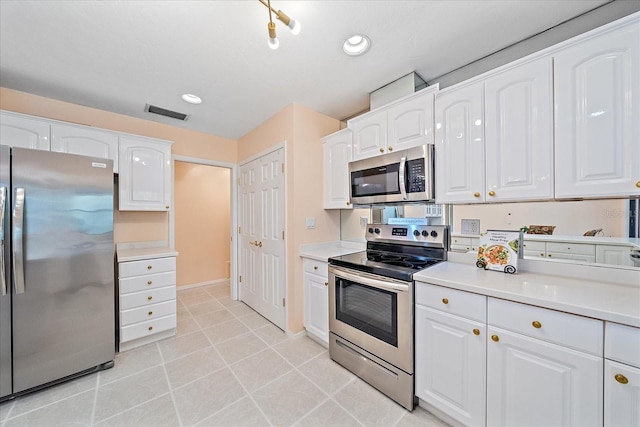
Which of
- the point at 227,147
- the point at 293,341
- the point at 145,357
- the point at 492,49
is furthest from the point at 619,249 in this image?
the point at 227,147

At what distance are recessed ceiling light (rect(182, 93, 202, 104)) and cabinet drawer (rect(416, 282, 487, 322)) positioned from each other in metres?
2.68

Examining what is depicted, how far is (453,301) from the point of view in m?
1.37

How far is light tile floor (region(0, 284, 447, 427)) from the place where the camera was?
1500 millimetres

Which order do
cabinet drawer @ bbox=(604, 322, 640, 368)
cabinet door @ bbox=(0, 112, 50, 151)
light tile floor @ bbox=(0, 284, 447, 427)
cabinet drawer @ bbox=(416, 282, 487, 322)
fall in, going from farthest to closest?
cabinet door @ bbox=(0, 112, 50, 151), light tile floor @ bbox=(0, 284, 447, 427), cabinet drawer @ bbox=(416, 282, 487, 322), cabinet drawer @ bbox=(604, 322, 640, 368)

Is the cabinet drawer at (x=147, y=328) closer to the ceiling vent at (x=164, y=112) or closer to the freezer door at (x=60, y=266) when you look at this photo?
the freezer door at (x=60, y=266)

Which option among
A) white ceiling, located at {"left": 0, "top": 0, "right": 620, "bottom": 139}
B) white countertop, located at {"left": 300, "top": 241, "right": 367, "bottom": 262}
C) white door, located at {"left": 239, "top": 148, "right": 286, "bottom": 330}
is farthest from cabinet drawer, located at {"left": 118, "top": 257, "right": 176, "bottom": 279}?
white ceiling, located at {"left": 0, "top": 0, "right": 620, "bottom": 139}

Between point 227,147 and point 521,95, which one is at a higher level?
point 227,147

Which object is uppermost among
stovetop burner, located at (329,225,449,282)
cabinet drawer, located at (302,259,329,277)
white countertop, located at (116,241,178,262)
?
stovetop burner, located at (329,225,449,282)

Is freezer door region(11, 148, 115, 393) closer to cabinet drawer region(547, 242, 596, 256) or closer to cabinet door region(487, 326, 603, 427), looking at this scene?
cabinet door region(487, 326, 603, 427)

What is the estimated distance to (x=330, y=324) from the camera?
2.10 meters

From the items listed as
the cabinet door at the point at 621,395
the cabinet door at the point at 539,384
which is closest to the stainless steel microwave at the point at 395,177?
the cabinet door at the point at 539,384

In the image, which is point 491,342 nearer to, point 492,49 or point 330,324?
point 330,324

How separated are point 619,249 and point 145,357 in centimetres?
357

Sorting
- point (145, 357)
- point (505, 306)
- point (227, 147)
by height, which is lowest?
point (145, 357)
